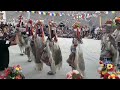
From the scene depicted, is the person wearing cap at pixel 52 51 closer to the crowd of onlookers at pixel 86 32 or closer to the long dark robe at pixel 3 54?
the long dark robe at pixel 3 54

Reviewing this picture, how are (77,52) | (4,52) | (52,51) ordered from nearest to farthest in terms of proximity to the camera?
(77,52), (4,52), (52,51)

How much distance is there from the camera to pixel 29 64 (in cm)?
941

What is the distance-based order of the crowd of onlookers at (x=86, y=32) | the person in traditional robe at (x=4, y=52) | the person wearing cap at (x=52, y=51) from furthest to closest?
1. the crowd of onlookers at (x=86, y=32)
2. the person wearing cap at (x=52, y=51)
3. the person in traditional robe at (x=4, y=52)

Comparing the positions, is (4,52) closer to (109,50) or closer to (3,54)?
(3,54)

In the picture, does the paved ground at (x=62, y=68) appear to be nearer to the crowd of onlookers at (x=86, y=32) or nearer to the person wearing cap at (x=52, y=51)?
the person wearing cap at (x=52, y=51)

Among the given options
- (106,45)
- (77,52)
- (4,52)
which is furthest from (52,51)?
(106,45)

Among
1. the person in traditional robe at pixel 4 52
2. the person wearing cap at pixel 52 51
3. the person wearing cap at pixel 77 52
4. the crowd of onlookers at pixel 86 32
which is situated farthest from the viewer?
the crowd of onlookers at pixel 86 32

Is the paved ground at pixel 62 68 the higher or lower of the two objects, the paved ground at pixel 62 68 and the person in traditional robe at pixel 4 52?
the lower

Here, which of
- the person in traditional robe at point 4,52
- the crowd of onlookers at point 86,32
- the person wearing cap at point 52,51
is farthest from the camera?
the crowd of onlookers at point 86,32

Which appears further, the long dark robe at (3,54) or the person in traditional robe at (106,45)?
the long dark robe at (3,54)

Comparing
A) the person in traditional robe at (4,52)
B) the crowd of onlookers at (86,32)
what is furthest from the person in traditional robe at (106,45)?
the crowd of onlookers at (86,32)

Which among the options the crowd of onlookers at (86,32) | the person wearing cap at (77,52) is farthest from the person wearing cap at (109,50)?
the crowd of onlookers at (86,32)
